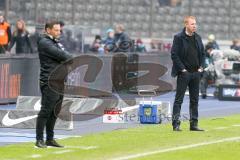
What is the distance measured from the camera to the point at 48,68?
13875mm

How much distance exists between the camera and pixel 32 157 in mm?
12719

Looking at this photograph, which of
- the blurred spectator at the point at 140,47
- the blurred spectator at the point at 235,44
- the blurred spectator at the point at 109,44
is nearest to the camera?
the blurred spectator at the point at 109,44

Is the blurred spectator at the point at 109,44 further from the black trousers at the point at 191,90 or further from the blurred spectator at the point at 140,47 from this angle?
the black trousers at the point at 191,90

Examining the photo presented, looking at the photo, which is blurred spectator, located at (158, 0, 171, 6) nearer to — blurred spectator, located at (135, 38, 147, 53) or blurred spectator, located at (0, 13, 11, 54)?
blurred spectator, located at (135, 38, 147, 53)

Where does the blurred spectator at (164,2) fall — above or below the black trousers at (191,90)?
above

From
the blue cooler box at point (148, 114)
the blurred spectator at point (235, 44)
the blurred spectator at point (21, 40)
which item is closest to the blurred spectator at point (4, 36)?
the blurred spectator at point (21, 40)

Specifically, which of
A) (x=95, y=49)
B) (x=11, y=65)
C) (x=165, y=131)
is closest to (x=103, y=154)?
(x=165, y=131)

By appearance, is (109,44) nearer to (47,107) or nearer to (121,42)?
(121,42)

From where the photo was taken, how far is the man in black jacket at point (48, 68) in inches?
543

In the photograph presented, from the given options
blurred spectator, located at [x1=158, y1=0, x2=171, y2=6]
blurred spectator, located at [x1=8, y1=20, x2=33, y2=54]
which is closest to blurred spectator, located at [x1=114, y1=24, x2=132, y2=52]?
blurred spectator, located at [x1=8, y1=20, x2=33, y2=54]

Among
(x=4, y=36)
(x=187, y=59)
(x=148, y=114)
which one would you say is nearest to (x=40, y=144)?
(x=187, y=59)

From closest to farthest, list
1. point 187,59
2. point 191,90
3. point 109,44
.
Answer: point 187,59
point 191,90
point 109,44

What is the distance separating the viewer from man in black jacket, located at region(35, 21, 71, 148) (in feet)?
45.3

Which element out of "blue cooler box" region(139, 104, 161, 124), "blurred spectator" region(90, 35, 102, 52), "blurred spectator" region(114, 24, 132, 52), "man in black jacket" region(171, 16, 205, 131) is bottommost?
"blue cooler box" region(139, 104, 161, 124)
